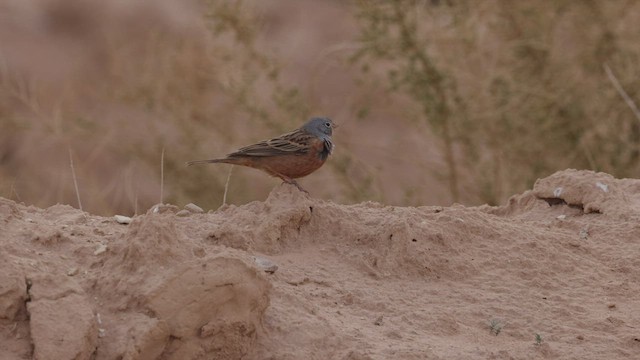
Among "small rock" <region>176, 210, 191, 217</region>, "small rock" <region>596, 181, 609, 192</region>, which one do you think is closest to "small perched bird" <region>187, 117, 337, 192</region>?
"small rock" <region>176, 210, 191, 217</region>

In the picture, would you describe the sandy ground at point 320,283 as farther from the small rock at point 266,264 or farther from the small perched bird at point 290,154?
the small perched bird at point 290,154

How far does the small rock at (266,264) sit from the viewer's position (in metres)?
4.21

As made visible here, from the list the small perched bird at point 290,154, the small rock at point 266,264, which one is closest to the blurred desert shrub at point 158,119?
the small perched bird at point 290,154

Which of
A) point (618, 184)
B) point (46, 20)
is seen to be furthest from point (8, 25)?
point (618, 184)

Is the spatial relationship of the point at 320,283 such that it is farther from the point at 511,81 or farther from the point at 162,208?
the point at 511,81

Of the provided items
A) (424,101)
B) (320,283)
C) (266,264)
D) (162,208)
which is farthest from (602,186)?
(424,101)

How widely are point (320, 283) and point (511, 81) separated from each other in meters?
4.83

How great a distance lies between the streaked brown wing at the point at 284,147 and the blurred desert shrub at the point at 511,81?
341 cm

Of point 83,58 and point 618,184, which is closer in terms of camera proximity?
point 618,184

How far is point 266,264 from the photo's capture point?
4250 millimetres

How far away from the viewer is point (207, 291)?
12.1 ft

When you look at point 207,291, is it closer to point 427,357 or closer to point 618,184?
point 427,357

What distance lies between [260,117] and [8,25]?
11942 millimetres

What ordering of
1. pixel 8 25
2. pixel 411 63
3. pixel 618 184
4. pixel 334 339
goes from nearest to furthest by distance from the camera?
pixel 334 339 → pixel 618 184 → pixel 411 63 → pixel 8 25
